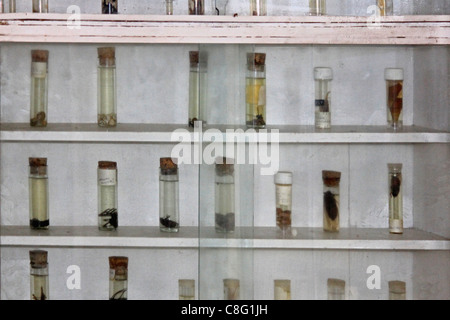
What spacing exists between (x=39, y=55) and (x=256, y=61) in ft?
1.44

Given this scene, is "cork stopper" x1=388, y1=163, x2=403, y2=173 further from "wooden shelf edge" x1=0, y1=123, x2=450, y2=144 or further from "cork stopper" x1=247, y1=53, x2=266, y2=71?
"cork stopper" x1=247, y1=53, x2=266, y2=71

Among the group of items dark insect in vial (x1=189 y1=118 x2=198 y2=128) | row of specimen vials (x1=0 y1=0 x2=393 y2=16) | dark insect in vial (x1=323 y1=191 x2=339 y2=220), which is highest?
row of specimen vials (x1=0 y1=0 x2=393 y2=16)

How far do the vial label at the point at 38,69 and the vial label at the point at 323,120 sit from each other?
0.56m

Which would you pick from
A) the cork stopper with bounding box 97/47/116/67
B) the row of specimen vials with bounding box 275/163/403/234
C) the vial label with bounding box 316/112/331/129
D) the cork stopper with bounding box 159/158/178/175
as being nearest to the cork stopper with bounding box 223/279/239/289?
the row of specimen vials with bounding box 275/163/403/234

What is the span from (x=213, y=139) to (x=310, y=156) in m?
0.20

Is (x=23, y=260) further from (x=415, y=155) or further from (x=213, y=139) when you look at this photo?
(x=415, y=155)

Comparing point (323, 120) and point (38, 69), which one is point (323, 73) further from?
point (38, 69)

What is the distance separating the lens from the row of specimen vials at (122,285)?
1.69m

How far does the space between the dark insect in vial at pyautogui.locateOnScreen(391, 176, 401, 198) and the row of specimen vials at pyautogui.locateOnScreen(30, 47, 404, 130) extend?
4.2 inches

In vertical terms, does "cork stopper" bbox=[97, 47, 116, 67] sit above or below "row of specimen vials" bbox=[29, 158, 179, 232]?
above

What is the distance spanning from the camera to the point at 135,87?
1.67 metres

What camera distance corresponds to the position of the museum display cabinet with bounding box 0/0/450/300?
1.64 meters

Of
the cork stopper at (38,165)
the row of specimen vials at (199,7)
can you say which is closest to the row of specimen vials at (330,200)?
the row of specimen vials at (199,7)
